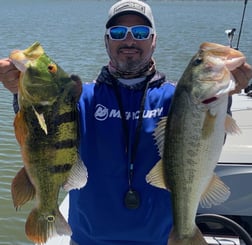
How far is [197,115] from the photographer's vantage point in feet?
8.10

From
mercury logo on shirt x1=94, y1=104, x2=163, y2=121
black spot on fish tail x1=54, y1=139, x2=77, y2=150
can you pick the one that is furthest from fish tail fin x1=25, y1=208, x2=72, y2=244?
mercury logo on shirt x1=94, y1=104, x2=163, y2=121

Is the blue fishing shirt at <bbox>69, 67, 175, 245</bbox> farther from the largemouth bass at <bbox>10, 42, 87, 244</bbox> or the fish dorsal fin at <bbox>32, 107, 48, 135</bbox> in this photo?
the fish dorsal fin at <bbox>32, 107, 48, 135</bbox>

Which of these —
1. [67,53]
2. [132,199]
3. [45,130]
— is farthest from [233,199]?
[67,53]

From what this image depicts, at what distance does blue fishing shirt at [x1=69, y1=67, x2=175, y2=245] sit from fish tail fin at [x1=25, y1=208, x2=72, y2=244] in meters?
0.51

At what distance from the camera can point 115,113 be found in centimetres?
311

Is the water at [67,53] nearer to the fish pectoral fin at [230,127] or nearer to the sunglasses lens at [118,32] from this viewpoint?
the sunglasses lens at [118,32]

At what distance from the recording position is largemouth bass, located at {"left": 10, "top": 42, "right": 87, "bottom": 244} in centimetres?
236

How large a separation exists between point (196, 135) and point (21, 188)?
3.14 feet

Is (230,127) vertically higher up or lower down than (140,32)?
lower down

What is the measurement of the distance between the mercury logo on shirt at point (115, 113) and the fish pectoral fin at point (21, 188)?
733mm

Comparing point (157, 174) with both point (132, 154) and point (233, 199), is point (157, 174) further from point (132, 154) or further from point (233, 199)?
point (233, 199)

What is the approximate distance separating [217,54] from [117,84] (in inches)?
35.4

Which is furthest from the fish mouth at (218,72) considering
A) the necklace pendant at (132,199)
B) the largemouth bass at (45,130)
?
the necklace pendant at (132,199)

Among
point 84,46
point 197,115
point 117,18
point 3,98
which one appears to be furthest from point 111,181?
point 84,46
